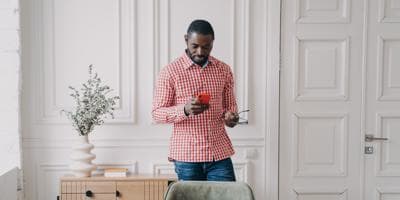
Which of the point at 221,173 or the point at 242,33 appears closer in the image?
the point at 221,173

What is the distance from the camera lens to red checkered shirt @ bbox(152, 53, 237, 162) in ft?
7.38

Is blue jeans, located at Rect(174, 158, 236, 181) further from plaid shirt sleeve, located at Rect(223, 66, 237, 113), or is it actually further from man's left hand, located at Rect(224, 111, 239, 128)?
plaid shirt sleeve, located at Rect(223, 66, 237, 113)

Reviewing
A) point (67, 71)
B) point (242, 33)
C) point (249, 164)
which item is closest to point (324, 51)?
point (242, 33)

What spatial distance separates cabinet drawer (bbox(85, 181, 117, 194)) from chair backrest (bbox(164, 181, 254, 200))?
1050 millimetres

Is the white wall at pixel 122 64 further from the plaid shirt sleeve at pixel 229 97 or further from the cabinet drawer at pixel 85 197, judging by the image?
the plaid shirt sleeve at pixel 229 97

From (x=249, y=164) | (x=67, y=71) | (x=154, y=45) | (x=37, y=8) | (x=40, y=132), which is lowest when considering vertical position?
(x=249, y=164)

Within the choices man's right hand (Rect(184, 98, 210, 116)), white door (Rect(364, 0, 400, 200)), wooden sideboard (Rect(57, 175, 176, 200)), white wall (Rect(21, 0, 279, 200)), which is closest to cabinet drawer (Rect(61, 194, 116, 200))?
wooden sideboard (Rect(57, 175, 176, 200))

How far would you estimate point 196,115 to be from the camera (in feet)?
7.38

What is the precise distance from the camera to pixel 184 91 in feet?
7.44

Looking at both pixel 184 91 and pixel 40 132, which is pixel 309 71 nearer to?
pixel 184 91

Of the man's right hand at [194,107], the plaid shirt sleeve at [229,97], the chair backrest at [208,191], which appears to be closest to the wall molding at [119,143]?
the plaid shirt sleeve at [229,97]

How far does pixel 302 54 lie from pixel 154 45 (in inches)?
43.2

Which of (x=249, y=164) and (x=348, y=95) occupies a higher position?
(x=348, y=95)

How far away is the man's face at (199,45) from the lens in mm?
2186
